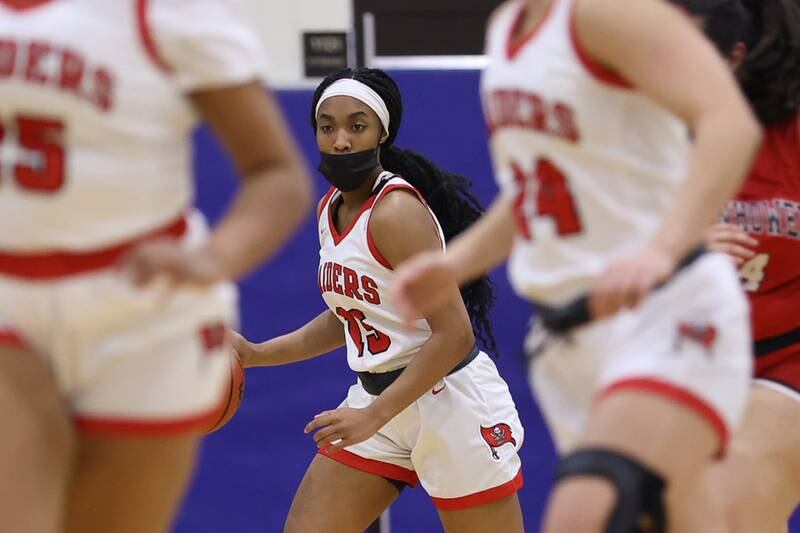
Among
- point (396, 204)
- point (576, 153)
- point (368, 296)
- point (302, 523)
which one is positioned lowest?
point (302, 523)

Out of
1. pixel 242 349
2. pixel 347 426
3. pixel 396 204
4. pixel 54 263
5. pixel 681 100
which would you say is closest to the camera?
pixel 54 263

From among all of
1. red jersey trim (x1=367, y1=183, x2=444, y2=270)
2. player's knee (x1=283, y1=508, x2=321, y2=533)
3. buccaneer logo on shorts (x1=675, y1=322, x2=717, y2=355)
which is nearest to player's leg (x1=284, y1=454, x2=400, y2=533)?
player's knee (x1=283, y1=508, x2=321, y2=533)

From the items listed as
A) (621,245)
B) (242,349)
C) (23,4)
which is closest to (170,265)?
(23,4)

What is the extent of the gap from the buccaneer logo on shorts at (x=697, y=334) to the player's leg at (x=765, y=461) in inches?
50.1

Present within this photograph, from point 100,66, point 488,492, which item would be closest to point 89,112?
point 100,66

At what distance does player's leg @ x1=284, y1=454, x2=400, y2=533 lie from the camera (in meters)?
4.44

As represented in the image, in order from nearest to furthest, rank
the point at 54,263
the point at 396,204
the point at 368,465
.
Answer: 1. the point at 54,263
2. the point at 396,204
3. the point at 368,465

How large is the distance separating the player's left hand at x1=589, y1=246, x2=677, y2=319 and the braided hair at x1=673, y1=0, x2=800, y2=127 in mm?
1483

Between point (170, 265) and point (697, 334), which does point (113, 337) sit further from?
point (697, 334)

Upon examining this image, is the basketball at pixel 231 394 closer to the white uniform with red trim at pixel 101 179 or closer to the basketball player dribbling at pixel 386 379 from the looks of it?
the basketball player dribbling at pixel 386 379

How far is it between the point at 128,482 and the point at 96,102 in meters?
0.68

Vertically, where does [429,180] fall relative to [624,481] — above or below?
below

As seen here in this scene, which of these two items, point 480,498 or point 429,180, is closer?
point 480,498

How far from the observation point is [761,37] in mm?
3699
